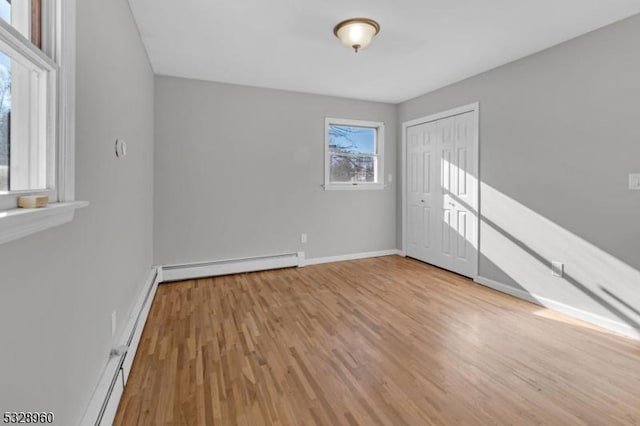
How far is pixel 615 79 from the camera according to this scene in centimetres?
251

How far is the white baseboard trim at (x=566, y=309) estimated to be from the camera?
96.8 inches

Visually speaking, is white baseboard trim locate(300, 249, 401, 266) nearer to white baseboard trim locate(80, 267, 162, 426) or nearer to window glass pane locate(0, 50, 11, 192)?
white baseboard trim locate(80, 267, 162, 426)

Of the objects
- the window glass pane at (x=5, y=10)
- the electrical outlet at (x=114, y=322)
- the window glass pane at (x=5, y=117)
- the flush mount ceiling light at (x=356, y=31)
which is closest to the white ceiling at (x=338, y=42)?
the flush mount ceiling light at (x=356, y=31)

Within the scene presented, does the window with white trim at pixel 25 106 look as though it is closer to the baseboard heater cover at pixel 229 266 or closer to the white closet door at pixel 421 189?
the baseboard heater cover at pixel 229 266

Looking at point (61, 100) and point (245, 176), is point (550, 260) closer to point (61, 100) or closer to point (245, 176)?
point (245, 176)

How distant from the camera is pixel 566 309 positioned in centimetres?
285

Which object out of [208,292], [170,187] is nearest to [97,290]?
[208,292]

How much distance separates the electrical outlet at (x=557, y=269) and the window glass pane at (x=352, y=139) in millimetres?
2968

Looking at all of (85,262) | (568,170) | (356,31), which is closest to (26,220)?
(85,262)

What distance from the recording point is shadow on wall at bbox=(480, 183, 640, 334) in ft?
8.18

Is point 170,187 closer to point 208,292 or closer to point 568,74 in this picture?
point 208,292

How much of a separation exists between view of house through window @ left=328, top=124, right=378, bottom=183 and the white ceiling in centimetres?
100

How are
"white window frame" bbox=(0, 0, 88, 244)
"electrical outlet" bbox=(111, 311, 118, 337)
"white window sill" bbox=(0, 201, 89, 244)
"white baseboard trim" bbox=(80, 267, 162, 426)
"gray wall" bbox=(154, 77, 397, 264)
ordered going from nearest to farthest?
"white window sill" bbox=(0, 201, 89, 244), "white window frame" bbox=(0, 0, 88, 244), "white baseboard trim" bbox=(80, 267, 162, 426), "electrical outlet" bbox=(111, 311, 118, 337), "gray wall" bbox=(154, 77, 397, 264)

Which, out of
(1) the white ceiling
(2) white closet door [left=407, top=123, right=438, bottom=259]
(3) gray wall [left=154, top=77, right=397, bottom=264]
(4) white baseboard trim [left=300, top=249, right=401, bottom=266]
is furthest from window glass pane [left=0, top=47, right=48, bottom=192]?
(2) white closet door [left=407, top=123, right=438, bottom=259]
